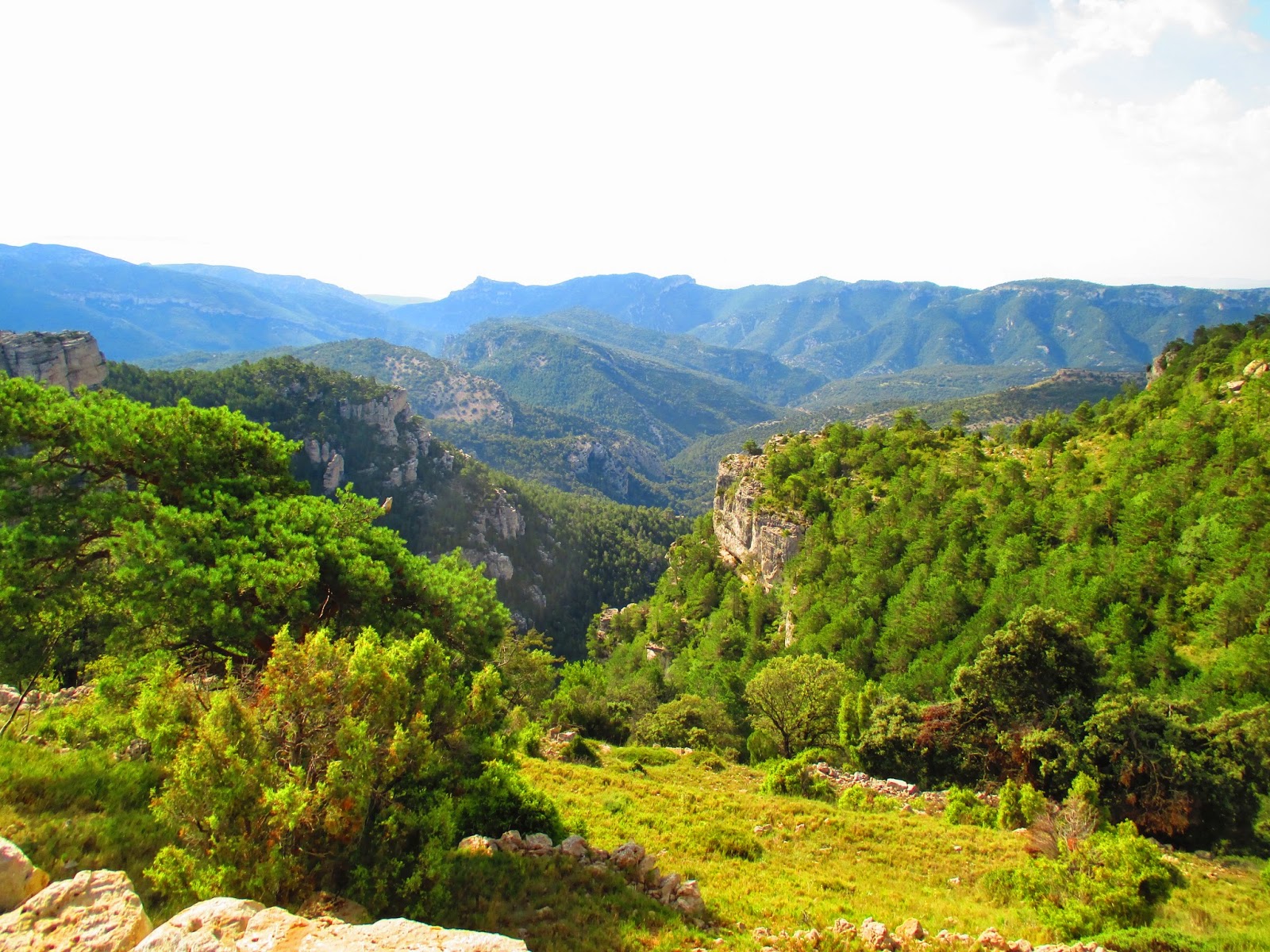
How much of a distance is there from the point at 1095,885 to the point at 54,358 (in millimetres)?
116171

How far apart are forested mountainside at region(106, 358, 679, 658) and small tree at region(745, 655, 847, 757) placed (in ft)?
256

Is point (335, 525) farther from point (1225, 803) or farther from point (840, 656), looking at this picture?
point (840, 656)

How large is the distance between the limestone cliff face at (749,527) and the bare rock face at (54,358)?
8934 cm

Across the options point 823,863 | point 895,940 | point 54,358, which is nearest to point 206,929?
point 895,940

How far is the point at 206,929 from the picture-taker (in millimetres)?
6793

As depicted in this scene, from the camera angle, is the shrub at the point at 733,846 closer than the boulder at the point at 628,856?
No

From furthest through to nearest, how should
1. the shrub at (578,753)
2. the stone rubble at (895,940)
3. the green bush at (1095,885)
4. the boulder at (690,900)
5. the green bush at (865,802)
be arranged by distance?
1. the shrub at (578,753)
2. the green bush at (865,802)
3. the green bush at (1095,885)
4. the boulder at (690,900)
5. the stone rubble at (895,940)

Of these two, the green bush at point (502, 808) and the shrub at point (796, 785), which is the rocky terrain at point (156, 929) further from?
the shrub at point (796, 785)

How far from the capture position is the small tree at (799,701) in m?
34.5

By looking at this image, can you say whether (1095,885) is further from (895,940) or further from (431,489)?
(431,489)

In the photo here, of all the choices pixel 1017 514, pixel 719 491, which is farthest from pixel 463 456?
pixel 1017 514

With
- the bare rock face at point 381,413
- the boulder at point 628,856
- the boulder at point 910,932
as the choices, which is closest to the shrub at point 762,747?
the boulder at point 628,856

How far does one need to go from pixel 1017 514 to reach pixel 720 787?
34.2m

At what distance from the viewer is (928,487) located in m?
55.6
